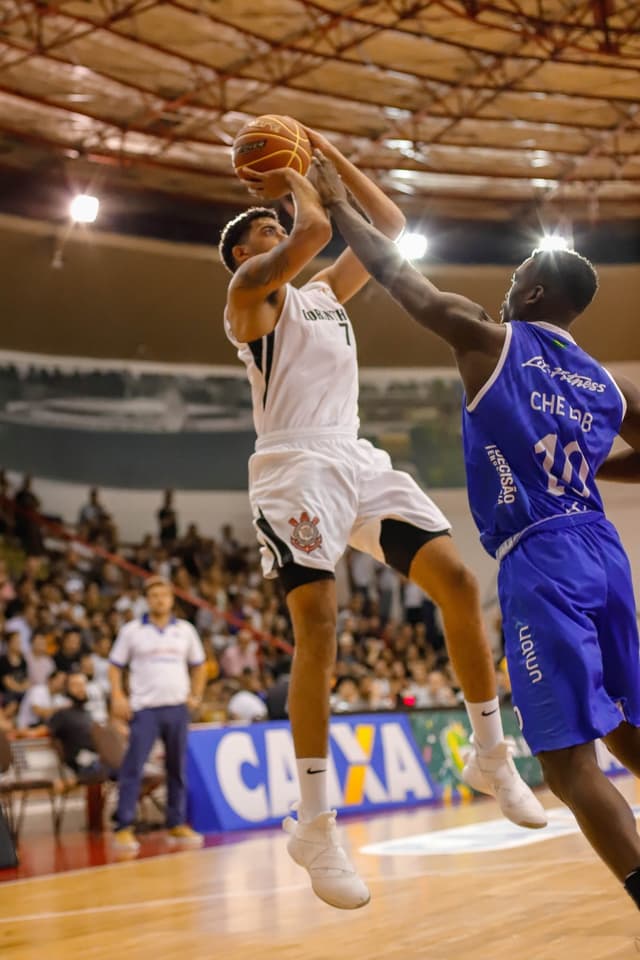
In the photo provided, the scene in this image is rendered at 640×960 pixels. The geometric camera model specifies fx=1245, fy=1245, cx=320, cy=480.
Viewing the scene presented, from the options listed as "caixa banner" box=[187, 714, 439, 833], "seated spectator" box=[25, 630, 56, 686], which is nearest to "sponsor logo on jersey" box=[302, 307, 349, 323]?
"caixa banner" box=[187, 714, 439, 833]

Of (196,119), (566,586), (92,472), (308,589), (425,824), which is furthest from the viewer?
A: (92,472)

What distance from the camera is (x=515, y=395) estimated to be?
3.97m

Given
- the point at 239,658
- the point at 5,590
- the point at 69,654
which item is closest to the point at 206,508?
the point at 239,658

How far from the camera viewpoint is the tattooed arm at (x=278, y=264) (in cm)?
432

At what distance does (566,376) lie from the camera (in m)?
4.06

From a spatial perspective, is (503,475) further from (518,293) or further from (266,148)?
(266,148)

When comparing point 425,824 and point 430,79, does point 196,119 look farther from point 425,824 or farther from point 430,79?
point 425,824

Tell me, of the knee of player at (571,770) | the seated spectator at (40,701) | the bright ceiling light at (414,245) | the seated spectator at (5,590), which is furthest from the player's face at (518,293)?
the bright ceiling light at (414,245)

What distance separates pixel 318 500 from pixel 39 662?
928 cm

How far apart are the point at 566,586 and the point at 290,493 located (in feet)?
3.86

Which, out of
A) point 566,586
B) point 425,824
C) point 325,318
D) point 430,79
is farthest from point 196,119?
point 566,586

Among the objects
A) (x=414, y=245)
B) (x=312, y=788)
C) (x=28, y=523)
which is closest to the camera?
(x=312, y=788)

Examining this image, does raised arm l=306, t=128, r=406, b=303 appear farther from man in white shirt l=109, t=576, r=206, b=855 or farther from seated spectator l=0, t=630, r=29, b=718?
seated spectator l=0, t=630, r=29, b=718

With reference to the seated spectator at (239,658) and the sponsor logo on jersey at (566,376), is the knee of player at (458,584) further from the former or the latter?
the seated spectator at (239,658)
